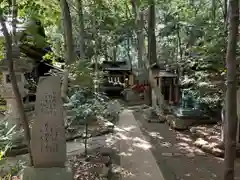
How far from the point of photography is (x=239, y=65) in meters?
6.59

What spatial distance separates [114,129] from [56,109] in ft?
18.9

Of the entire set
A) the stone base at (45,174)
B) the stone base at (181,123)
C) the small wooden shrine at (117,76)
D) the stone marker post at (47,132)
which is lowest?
the stone base at (181,123)

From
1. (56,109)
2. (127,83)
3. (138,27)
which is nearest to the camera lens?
(56,109)

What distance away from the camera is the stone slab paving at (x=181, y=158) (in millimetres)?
5137

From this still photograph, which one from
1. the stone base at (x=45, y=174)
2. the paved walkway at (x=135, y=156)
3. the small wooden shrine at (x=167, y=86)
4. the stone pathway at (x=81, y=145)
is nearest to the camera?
the stone base at (x=45, y=174)

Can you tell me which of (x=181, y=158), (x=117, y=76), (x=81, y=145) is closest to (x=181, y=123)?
(x=181, y=158)

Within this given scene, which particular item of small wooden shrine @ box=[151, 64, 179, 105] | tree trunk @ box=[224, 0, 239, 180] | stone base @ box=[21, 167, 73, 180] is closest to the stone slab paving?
stone base @ box=[21, 167, 73, 180]

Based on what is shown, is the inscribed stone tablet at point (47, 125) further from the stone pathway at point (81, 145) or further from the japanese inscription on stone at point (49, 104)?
the stone pathway at point (81, 145)

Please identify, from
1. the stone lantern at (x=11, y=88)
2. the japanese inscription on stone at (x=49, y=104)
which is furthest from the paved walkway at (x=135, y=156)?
the stone lantern at (x=11, y=88)

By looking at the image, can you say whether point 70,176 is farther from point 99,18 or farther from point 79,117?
point 99,18

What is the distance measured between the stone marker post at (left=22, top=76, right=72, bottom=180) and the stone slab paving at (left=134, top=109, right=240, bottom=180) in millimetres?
2264

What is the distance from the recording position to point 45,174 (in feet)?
12.0

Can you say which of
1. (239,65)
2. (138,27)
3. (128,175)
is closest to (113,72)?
(138,27)

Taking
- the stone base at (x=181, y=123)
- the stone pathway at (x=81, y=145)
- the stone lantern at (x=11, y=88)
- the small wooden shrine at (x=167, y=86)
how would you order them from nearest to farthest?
the stone pathway at (x=81, y=145)
the stone lantern at (x=11, y=88)
the stone base at (x=181, y=123)
the small wooden shrine at (x=167, y=86)
